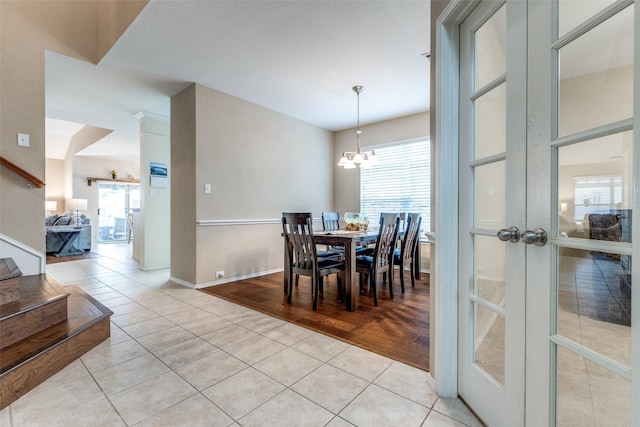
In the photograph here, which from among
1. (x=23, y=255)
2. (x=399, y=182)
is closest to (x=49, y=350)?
(x=23, y=255)

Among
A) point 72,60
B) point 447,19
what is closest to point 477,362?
point 447,19

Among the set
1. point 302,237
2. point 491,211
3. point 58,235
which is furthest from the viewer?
point 58,235

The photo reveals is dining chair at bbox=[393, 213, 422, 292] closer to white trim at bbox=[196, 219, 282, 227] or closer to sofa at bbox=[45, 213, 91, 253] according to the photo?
white trim at bbox=[196, 219, 282, 227]

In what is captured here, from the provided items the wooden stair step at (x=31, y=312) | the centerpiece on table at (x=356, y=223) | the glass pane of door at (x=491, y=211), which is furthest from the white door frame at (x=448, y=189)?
the wooden stair step at (x=31, y=312)

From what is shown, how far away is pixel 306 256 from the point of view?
9.62 feet

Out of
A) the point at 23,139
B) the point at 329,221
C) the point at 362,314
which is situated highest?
the point at 23,139

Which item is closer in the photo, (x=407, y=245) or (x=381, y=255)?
(x=381, y=255)

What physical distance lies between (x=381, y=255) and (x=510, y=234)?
6.74ft

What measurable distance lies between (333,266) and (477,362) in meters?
1.74

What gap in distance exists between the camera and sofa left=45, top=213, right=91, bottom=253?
627cm

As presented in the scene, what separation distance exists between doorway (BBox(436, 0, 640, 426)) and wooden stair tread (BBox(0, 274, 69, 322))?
8.65ft

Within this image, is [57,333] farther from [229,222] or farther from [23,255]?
[229,222]

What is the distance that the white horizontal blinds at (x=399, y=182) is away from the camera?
4.66m

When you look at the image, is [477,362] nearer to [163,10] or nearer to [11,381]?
[11,381]
